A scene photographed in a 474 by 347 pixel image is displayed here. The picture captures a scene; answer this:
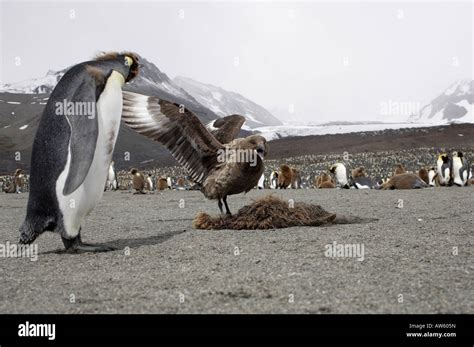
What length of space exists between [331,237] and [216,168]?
1.67 meters

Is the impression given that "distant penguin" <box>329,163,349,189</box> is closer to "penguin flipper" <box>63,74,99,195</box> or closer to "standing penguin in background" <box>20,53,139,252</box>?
"standing penguin in background" <box>20,53,139,252</box>

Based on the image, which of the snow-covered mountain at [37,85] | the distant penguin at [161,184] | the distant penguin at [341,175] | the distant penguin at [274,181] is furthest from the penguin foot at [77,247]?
the snow-covered mountain at [37,85]

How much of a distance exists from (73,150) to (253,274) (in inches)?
73.8

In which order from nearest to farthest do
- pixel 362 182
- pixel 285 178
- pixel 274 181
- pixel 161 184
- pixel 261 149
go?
1. pixel 261 149
2. pixel 362 182
3. pixel 285 178
4. pixel 274 181
5. pixel 161 184

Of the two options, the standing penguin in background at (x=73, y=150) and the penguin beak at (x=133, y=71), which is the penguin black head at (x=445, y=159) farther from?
the standing penguin in background at (x=73, y=150)

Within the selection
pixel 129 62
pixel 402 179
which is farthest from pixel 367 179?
pixel 129 62

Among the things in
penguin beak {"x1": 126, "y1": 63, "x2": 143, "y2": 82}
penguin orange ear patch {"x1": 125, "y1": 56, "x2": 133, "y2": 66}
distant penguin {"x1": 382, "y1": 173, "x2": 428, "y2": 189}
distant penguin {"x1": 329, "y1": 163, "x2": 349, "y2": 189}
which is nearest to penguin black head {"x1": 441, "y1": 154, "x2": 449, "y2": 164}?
distant penguin {"x1": 382, "y1": 173, "x2": 428, "y2": 189}

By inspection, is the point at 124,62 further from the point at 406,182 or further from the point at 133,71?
the point at 406,182

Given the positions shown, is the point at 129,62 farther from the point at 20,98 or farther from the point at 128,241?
the point at 20,98

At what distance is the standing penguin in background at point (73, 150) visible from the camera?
4289mm

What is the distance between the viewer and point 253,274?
3.49m

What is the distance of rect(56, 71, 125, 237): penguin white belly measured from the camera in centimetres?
434

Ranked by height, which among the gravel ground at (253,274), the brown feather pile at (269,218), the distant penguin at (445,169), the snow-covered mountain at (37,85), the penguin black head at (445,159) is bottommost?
the gravel ground at (253,274)

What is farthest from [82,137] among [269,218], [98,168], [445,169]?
[445,169]
